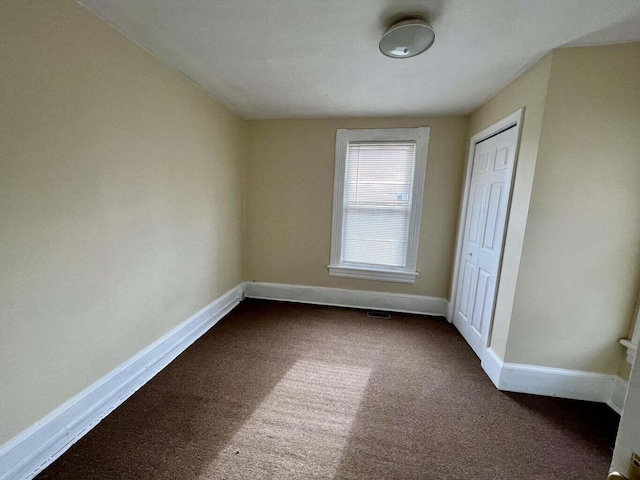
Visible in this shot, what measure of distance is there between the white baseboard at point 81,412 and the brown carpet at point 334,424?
0.06 meters

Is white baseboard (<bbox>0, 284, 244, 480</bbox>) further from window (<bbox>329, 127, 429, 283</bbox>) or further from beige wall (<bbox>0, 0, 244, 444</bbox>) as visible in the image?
window (<bbox>329, 127, 429, 283</bbox>)

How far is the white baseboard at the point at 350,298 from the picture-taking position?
129 inches

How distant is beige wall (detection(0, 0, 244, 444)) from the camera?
1223 millimetres

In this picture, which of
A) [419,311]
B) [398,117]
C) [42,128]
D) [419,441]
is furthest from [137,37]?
[419,311]

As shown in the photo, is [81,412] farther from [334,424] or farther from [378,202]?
[378,202]

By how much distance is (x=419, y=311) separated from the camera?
3.32 metres

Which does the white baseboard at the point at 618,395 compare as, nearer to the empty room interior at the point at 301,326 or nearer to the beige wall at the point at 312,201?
the empty room interior at the point at 301,326

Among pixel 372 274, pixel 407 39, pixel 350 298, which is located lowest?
pixel 350 298

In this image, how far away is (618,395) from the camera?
182cm

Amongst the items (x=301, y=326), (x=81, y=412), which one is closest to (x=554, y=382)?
(x=301, y=326)

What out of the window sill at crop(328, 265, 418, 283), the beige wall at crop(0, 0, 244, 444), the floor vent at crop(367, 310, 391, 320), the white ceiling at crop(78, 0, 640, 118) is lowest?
the floor vent at crop(367, 310, 391, 320)

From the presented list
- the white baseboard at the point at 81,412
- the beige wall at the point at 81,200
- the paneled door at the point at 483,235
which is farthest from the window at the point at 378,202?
the white baseboard at the point at 81,412

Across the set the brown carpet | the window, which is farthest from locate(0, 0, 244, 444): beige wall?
the window

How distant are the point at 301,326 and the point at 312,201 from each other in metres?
1.50
